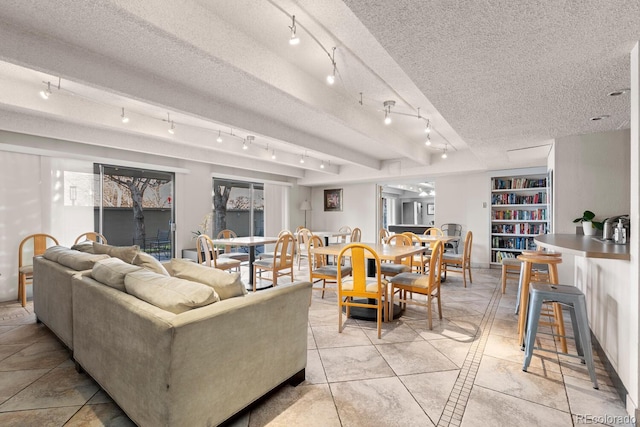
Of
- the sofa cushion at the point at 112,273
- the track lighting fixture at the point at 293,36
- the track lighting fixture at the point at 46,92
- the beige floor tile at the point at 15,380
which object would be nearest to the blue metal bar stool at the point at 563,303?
the track lighting fixture at the point at 293,36

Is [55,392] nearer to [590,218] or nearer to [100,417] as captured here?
[100,417]

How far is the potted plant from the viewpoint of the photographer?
129 inches

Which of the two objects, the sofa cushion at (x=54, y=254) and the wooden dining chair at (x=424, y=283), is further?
the wooden dining chair at (x=424, y=283)

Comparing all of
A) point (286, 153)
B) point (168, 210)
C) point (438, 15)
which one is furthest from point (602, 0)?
point (168, 210)

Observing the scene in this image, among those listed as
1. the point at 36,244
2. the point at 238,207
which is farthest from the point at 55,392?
the point at 238,207

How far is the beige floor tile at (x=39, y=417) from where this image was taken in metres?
1.71

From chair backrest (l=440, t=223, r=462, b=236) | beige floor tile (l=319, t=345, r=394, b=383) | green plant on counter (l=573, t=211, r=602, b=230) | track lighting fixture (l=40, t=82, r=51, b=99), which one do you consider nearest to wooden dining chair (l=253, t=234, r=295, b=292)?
beige floor tile (l=319, t=345, r=394, b=383)

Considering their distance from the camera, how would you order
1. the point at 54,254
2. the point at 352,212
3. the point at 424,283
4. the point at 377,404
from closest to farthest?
1. the point at 377,404
2. the point at 54,254
3. the point at 424,283
4. the point at 352,212

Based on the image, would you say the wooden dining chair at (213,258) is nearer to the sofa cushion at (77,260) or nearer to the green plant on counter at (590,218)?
the sofa cushion at (77,260)

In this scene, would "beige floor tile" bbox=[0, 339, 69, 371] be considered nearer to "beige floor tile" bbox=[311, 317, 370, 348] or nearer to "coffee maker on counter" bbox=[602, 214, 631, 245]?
"beige floor tile" bbox=[311, 317, 370, 348]

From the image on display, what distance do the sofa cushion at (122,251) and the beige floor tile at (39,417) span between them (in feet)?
3.31

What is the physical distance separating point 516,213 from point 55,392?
7358 mm

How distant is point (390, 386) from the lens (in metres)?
2.06

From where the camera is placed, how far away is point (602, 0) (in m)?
1.41
